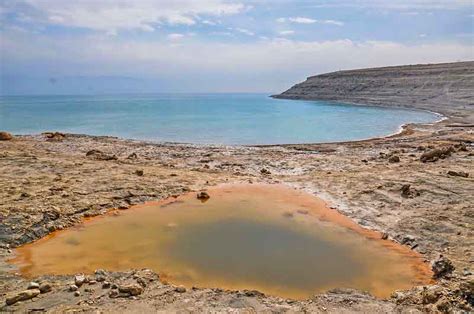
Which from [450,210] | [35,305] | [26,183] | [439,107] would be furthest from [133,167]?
[439,107]

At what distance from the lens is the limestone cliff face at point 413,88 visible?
6775cm

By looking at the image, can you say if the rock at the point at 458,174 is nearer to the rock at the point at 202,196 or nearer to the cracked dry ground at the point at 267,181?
the cracked dry ground at the point at 267,181

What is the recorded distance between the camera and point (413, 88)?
8556cm

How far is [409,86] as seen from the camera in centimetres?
8775

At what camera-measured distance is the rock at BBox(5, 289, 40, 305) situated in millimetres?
6931

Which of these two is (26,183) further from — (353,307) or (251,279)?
(353,307)

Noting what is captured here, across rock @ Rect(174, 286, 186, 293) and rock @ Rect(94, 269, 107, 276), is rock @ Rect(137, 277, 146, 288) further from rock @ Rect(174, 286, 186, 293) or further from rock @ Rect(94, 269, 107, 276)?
rock @ Rect(94, 269, 107, 276)

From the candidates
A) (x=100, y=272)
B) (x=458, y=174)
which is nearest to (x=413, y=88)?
(x=458, y=174)

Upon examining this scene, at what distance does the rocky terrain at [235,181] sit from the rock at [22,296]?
0.02 meters

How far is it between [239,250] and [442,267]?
4.93 metres

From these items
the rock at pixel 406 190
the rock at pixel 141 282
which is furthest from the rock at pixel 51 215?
the rock at pixel 406 190

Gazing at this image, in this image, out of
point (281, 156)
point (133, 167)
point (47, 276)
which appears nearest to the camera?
point (47, 276)

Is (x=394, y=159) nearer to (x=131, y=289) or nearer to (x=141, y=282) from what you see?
(x=141, y=282)

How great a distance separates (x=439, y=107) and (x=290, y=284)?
6965 cm
